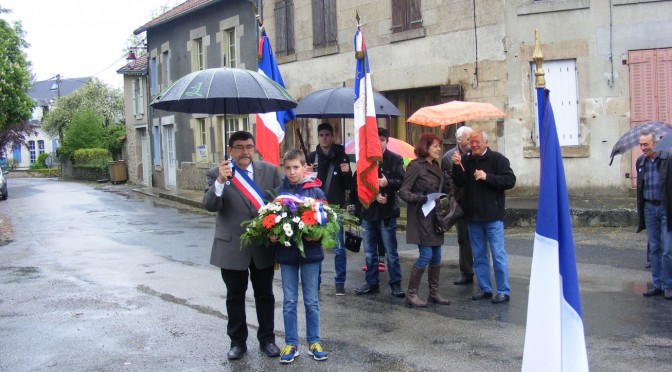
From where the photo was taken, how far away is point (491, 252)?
792cm

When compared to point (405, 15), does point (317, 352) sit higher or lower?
lower

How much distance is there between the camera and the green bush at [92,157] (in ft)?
148

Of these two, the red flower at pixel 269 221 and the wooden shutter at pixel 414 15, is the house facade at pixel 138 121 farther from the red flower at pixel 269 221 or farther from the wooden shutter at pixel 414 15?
the red flower at pixel 269 221

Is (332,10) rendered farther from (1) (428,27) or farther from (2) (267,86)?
(2) (267,86)

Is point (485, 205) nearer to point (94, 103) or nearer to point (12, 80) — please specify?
point (12, 80)

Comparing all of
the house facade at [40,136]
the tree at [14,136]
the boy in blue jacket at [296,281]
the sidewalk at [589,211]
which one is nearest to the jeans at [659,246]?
the boy in blue jacket at [296,281]

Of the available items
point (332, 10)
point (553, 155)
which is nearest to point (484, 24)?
point (332, 10)

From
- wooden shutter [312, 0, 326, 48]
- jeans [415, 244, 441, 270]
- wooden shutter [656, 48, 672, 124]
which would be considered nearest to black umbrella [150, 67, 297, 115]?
jeans [415, 244, 441, 270]

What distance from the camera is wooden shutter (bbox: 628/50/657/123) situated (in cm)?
1405

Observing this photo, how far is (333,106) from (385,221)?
68.0 inches

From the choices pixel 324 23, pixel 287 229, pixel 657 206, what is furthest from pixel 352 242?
pixel 324 23

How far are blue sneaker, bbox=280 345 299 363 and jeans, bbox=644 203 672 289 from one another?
4182mm

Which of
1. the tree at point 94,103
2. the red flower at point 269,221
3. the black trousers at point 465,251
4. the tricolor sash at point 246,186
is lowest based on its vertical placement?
the black trousers at point 465,251

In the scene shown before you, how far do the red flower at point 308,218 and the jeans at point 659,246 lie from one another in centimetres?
400
